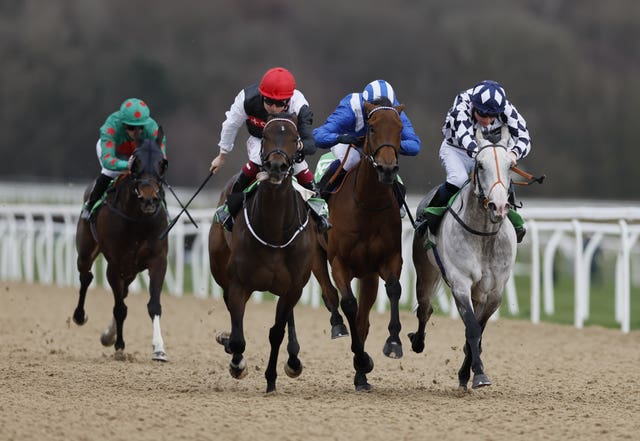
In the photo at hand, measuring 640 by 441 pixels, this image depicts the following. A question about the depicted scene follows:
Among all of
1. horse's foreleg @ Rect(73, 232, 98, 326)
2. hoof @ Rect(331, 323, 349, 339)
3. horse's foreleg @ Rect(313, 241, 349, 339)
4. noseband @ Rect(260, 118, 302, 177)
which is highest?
A: noseband @ Rect(260, 118, 302, 177)

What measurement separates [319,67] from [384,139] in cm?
3088

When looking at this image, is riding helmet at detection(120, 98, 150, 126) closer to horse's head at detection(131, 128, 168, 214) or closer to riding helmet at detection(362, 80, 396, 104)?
horse's head at detection(131, 128, 168, 214)

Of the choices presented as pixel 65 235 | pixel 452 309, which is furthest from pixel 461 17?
pixel 452 309

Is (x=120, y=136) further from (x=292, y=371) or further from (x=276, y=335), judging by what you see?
(x=276, y=335)

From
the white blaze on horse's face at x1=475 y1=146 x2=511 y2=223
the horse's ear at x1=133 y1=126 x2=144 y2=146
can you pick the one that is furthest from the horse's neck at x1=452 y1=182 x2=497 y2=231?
the horse's ear at x1=133 y1=126 x2=144 y2=146

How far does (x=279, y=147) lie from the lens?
7.32 metres

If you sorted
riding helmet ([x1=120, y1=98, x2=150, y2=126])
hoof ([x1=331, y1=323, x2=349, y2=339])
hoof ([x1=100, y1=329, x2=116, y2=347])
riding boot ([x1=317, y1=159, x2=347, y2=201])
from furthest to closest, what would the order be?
hoof ([x1=100, y1=329, x2=116, y2=347]) < riding helmet ([x1=120, y1=98, x2=150, y2=126]) < riding boot ([x1=317, y1=159, x2=347, y2=201]) < hoof ([x1=331, y1=323, x2=349, y2=339])

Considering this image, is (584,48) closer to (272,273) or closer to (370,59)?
(370,59)

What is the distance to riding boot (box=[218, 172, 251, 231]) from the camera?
8.09 meters

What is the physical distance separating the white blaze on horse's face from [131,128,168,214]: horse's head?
2.78 m

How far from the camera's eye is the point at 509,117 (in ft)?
27.3

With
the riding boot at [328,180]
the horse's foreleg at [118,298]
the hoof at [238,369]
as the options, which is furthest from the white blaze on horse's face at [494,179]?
the horse's foreleg at [118,298]

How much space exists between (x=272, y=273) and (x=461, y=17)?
30.6 m

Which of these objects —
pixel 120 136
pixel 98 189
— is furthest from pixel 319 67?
pixel 120 136
